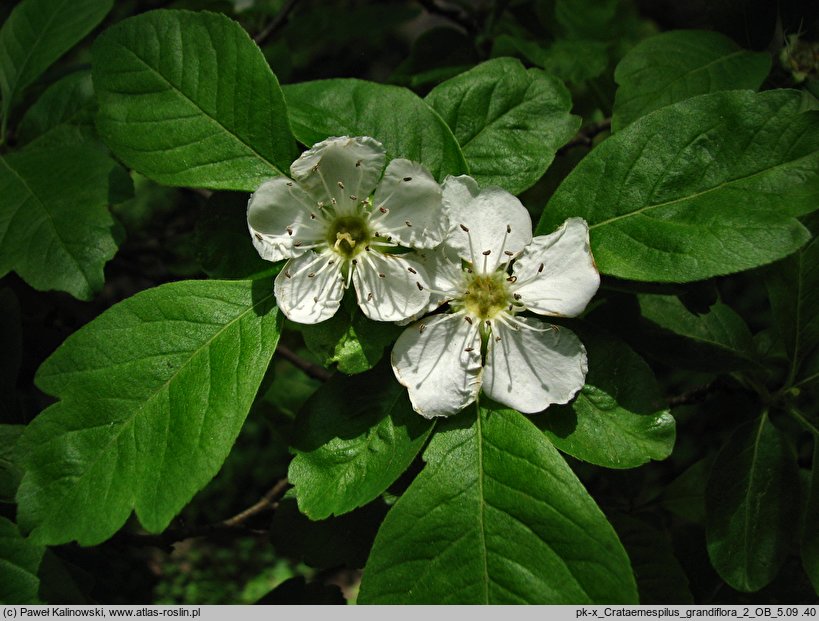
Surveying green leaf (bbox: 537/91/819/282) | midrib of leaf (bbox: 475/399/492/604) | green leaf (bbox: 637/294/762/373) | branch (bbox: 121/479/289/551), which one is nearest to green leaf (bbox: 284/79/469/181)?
green leaf (bbox: 537/91/819/282)

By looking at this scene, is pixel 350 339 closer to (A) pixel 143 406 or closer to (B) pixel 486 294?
(B) pixel 486 294

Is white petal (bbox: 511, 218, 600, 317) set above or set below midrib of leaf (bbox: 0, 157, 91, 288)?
above

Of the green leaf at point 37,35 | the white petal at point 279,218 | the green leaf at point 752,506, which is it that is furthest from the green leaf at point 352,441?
the green leaf at point 37,35

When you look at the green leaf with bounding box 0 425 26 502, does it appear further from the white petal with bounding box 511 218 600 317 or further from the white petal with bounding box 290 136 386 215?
the white petal with bounding box 511 218 600 317

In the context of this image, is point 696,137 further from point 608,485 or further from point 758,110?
point 608,485

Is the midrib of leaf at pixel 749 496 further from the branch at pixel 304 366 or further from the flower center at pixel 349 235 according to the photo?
the branch at pixel 304 366

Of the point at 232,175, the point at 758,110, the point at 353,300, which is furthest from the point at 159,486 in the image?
the point at 758,110
